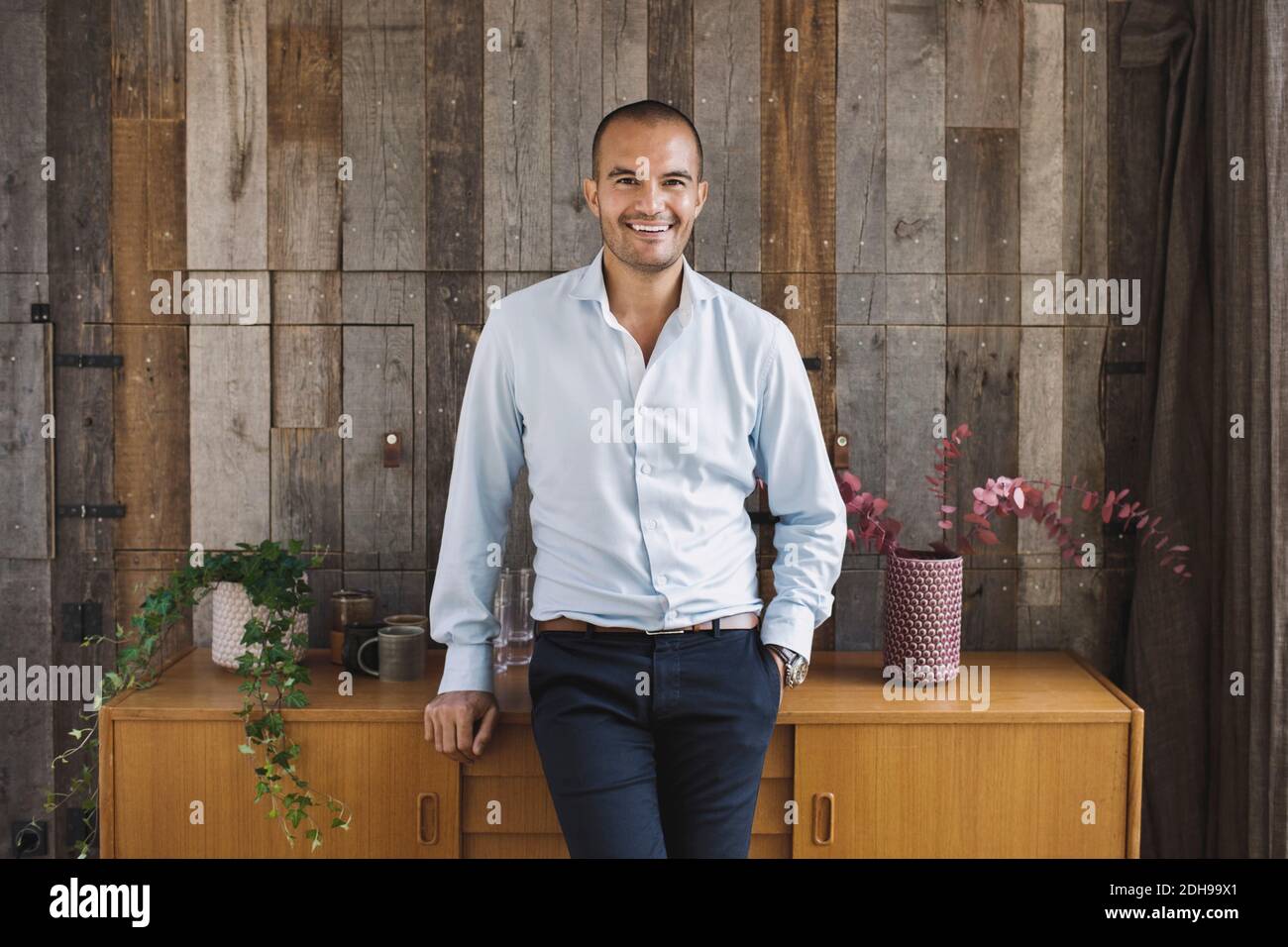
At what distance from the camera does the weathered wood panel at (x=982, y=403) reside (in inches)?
92.4

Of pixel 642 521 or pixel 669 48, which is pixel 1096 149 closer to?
pixel 669 48

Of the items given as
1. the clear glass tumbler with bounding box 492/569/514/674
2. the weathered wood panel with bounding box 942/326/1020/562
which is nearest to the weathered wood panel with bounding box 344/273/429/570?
the clear glass tumbler with bounding box 492/569/514/674

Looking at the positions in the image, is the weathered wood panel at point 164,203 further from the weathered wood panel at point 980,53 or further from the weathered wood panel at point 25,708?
the weathered wood panel at point 980,53

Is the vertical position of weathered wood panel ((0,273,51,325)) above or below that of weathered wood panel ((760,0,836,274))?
below

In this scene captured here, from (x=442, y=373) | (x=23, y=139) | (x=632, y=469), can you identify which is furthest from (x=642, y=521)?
(x=23, y=139)

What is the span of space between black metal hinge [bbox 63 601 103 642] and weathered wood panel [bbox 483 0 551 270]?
3.87 feet

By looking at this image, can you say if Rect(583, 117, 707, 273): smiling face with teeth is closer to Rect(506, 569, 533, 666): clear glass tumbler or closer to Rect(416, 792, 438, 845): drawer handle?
Rect(506, 569, 533, 666): clear glass tumbler

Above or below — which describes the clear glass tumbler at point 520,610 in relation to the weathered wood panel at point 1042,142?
below

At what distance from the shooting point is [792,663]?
181 cm

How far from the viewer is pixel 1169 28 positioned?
2.27m

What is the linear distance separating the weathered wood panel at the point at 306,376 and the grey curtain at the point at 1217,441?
6.06 ft

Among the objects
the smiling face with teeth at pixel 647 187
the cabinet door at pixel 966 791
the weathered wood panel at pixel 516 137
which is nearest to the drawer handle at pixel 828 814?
the cabinet door at pixel 966 791

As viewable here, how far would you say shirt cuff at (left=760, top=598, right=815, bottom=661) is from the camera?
179 cm
